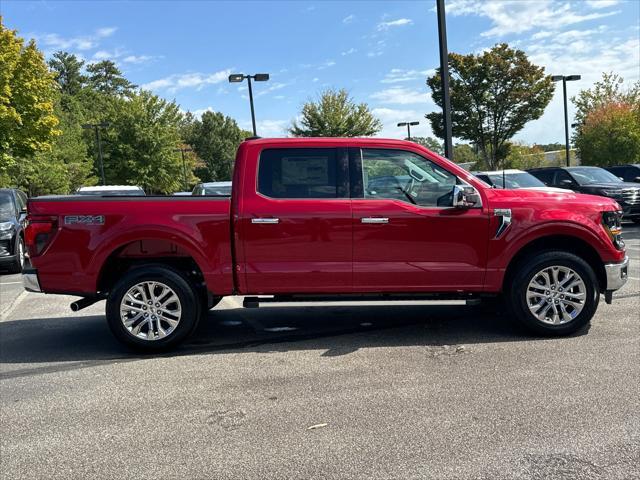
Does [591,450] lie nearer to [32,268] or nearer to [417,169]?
[417,169]

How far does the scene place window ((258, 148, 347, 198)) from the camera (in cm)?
520

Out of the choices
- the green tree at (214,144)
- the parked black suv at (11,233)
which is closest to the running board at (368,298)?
the parked black suv at (11,233)

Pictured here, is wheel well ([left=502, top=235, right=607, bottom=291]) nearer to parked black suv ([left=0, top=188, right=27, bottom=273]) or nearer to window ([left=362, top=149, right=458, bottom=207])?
window ([left=362, top=149, right=458, bottom=207])

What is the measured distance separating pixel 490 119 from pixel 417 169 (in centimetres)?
2851

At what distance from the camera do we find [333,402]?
391 cm

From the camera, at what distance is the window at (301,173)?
5199 mm

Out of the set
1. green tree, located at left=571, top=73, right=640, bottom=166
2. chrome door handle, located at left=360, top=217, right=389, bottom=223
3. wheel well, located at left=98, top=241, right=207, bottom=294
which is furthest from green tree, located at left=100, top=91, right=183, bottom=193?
chrome door handle, located at left=360, top=217, right=389, bottom=223

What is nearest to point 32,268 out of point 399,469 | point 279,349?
point 279,349

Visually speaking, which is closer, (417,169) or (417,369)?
(417,369)

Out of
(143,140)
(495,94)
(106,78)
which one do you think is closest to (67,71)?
(106,78)

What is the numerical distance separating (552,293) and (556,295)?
0.15 ft

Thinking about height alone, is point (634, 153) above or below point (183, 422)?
above

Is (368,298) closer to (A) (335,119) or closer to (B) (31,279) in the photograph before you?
(B) (31,279)

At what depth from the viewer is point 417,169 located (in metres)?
5.26
